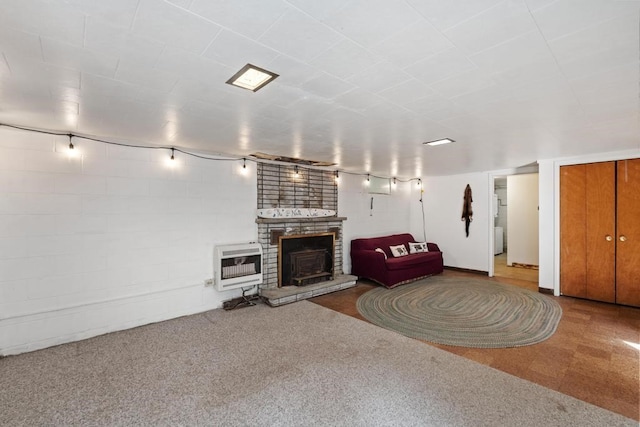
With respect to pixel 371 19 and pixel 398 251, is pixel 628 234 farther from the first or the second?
pixel 371 19

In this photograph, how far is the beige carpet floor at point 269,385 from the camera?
6.34 ft

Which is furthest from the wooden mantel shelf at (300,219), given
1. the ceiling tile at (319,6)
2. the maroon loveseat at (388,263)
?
the ceiling tile at (319,6)

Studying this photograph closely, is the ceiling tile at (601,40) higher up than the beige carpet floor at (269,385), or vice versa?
the ceiling tile at (601,40)

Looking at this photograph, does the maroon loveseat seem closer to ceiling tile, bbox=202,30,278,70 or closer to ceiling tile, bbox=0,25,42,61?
ceiling tile, bbox=202,30,278,70

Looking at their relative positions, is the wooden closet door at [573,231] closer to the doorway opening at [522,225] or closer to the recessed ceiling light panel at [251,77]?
the doorway opening at [522,225]

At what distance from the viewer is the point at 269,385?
229cm

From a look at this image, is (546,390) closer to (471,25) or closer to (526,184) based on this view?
(471,25)

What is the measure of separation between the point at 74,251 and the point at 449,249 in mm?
6953

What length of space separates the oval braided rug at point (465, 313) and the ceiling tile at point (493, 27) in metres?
2.78

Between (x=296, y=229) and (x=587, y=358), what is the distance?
389 cm

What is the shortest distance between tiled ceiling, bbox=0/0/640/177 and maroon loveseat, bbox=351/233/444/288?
8.99 ft

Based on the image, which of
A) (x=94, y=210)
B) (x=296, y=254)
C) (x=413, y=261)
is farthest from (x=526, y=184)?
(x=94, y=210)

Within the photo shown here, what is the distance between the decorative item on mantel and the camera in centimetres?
455

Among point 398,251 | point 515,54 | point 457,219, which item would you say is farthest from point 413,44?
point 457,219
